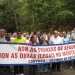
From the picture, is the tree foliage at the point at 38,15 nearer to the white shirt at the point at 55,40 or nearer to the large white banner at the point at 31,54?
the white shirt at the point at 55,40

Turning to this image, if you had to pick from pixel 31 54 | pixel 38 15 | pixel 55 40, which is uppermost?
pixel 38 15

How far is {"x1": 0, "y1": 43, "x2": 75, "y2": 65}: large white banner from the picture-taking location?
1062 centimetres

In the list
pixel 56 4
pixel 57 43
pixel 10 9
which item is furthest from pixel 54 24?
pixel 57 43

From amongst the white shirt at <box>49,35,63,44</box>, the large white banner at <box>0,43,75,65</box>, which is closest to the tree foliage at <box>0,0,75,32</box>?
the white shirt at <box>49,35,63,44</box>

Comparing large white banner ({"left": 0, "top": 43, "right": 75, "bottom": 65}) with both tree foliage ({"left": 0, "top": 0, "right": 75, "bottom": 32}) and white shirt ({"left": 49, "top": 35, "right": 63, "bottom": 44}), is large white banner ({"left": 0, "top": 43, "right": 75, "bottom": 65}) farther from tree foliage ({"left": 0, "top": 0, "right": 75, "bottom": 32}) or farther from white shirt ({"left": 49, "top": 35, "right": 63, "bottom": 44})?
tree foliage ({"left": 0, "top": 0, "right": 75, "bottom": 32})

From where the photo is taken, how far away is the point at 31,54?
1097 centimetres

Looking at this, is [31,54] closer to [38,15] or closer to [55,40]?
[55,40]

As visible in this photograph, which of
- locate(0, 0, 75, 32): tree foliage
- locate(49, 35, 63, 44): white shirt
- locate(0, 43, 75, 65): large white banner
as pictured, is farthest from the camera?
locate(0, 0, 75, 32): tree foliage

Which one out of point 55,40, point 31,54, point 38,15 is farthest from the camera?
point 38,15

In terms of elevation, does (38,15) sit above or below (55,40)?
above

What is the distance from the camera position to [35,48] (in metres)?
11.1

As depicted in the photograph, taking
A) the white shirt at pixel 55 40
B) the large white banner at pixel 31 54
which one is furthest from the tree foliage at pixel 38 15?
the large white banner at pixel 31 54

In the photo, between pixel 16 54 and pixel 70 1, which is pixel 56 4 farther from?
pixel 16 54

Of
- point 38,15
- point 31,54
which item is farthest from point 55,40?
point 38,15
